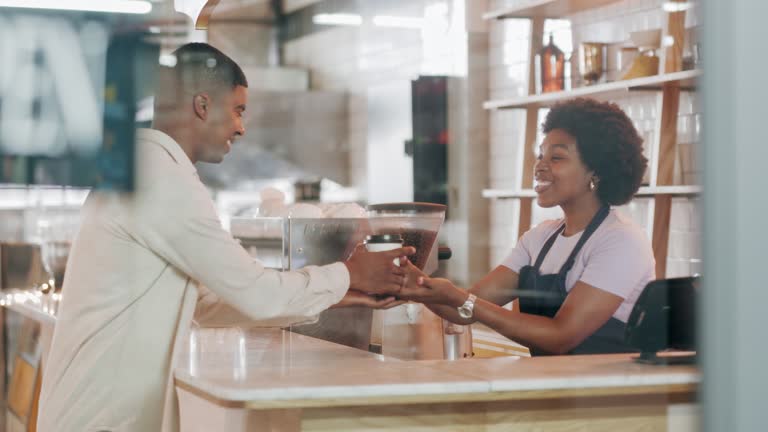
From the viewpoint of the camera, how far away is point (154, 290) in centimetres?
189

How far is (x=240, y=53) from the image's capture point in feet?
8.79

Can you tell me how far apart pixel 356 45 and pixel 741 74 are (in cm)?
235

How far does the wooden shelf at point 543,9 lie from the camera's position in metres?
3.67

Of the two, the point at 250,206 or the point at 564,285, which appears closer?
the point at 564,285

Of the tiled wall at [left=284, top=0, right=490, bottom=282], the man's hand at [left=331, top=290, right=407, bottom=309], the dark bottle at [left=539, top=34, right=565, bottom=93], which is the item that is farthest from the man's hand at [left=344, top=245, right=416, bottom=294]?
the dark bottle at [left=539, top=34, right=565, bottom=93]

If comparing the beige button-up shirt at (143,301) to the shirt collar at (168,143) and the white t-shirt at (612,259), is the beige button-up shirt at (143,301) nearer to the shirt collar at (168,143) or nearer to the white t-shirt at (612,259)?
the shirt collar at (168,143)

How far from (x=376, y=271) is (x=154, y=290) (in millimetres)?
497

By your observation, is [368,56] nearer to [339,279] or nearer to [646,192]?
[646,192]

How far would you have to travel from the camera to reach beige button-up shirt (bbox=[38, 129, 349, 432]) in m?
1.84

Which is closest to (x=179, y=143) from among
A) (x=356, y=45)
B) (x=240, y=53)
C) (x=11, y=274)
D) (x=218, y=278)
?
(x=218, y=278)

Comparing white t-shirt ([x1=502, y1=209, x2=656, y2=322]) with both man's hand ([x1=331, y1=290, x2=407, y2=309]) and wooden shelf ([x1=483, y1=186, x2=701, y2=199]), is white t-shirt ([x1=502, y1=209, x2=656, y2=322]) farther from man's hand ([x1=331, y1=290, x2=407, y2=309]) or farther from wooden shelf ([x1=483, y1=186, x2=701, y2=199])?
man's hand ([x1=331, y1=290, x2=407, y2=309])

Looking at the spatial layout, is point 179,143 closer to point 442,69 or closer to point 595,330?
point 595,330

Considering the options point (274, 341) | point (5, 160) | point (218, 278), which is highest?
point (5, 160)

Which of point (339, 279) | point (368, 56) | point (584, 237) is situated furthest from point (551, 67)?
point (339, 279)
